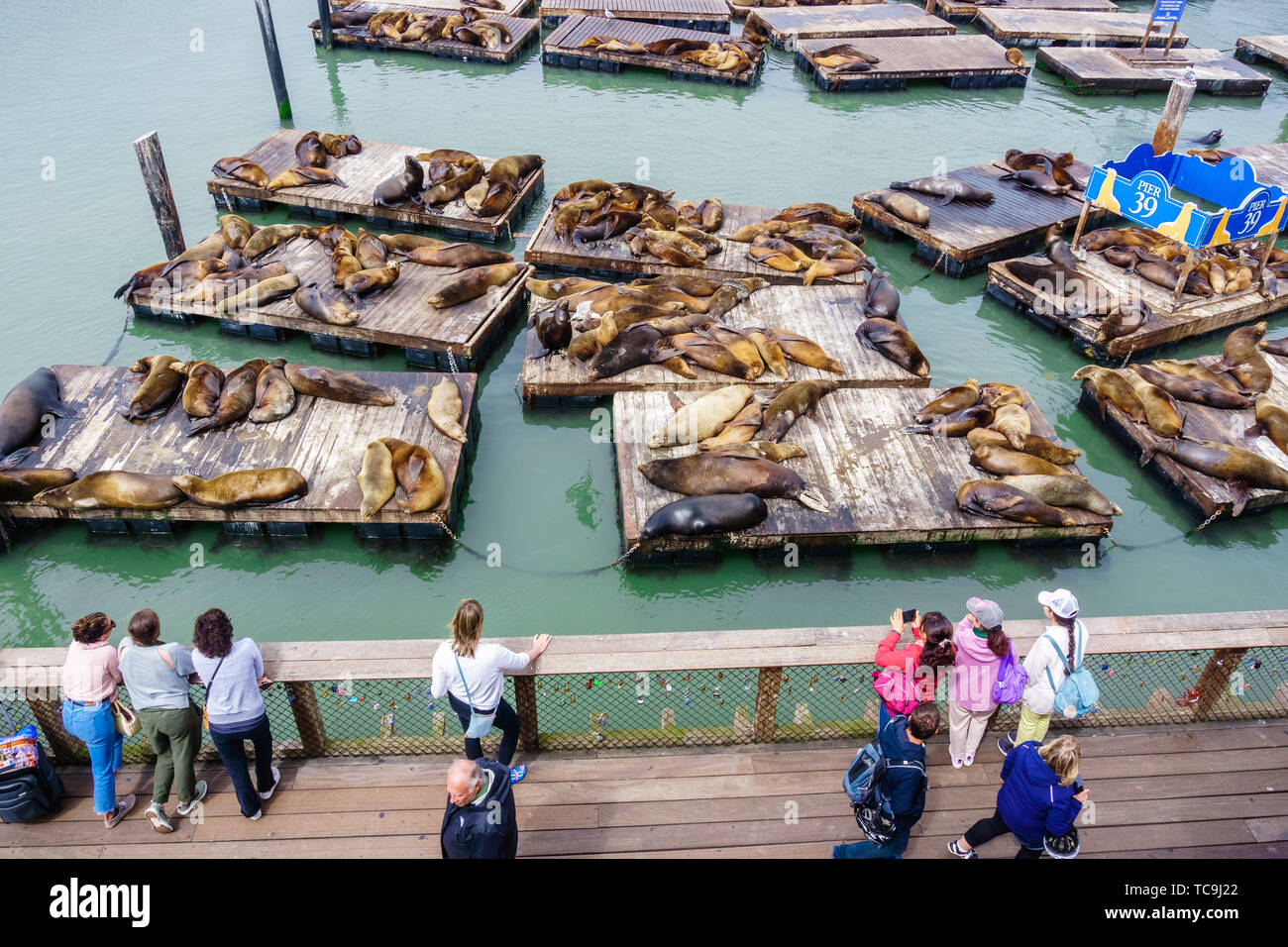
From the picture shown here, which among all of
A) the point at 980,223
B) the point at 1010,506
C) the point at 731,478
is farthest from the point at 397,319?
the point at 980,223

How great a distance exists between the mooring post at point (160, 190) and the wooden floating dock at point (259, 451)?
3779 millimetres

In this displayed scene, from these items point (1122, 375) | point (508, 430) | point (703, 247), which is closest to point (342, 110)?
point (703, 247)

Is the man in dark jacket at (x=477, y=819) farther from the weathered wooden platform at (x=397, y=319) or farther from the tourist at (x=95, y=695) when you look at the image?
the weathered wooden platform at (x=397, y=319)

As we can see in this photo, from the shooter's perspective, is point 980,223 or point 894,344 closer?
point 894,344

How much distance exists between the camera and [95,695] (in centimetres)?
453

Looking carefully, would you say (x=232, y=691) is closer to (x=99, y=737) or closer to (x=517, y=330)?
(x=99, y=737)

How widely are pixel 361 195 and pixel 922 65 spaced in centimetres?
1532

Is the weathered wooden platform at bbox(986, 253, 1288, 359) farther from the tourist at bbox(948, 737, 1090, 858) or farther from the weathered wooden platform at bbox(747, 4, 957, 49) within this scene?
the weathered wooden platform at bbox(747, 4, 957, 49)

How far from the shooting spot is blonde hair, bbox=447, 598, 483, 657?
4.43 m

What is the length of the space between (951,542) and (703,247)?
20.3 ft

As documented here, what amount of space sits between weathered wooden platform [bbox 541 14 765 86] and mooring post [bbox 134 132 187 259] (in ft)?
40.0

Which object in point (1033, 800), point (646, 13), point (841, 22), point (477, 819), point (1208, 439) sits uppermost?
point (646, 13)


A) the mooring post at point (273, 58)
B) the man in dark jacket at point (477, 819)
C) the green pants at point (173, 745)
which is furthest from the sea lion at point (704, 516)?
the mooring post at point (273, 58)

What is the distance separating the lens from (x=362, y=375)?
9.78 metres
